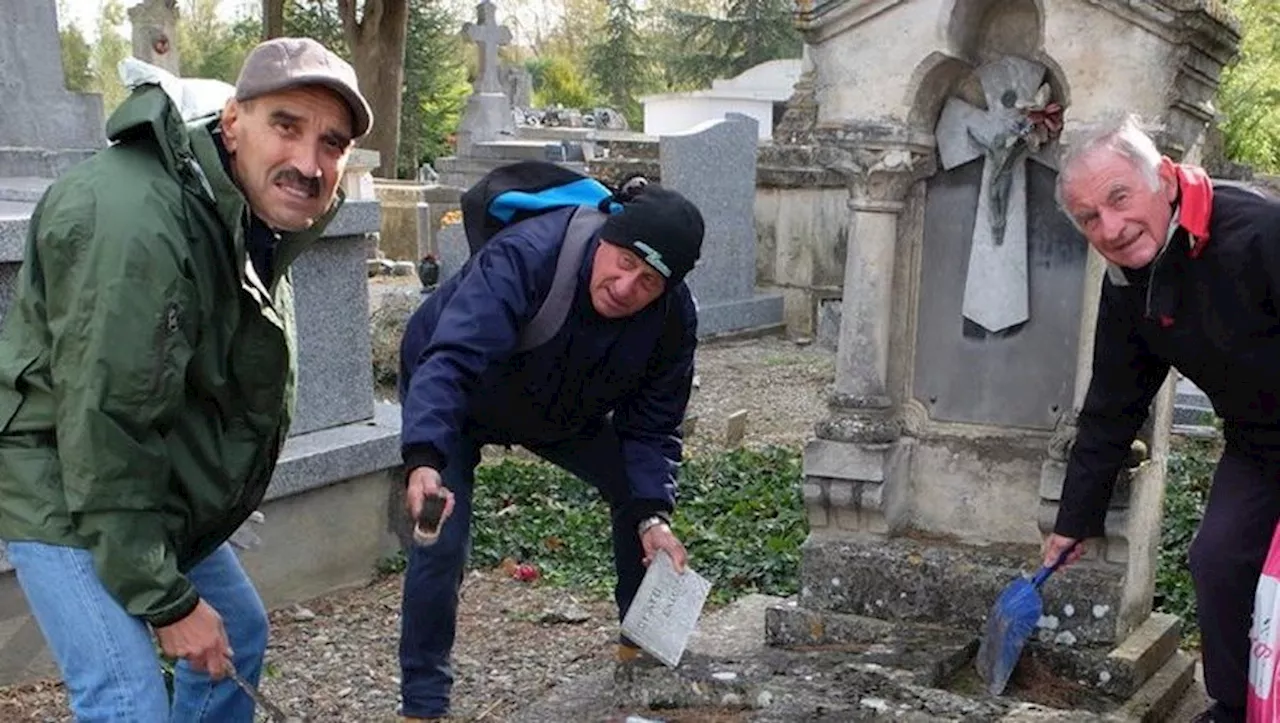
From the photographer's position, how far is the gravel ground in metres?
4.11

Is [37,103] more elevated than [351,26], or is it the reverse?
[351,26]

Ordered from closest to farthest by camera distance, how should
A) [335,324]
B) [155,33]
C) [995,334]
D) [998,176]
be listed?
[998,176] < [995,334] < [335,324] < [155,33]

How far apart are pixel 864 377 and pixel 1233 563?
118 cm

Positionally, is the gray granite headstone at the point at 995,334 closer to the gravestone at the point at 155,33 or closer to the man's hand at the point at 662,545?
the man's hand at the point at 662,545

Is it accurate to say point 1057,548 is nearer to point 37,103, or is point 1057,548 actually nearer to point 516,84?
point 37,103

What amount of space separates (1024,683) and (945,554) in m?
0.42

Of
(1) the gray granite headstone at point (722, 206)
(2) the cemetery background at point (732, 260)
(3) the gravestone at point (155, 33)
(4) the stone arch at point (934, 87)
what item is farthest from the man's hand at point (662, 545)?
(3) the gravestone at point (155, 33)

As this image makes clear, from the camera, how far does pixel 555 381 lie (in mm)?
3344

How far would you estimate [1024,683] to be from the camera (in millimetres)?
3578

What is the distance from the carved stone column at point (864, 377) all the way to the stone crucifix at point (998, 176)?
12cm

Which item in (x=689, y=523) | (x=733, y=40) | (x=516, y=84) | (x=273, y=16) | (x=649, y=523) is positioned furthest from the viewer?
(x=733, y=40)

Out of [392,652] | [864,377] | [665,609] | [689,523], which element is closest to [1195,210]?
[864,377]

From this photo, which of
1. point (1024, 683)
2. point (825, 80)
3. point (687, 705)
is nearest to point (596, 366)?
point (687, 705)

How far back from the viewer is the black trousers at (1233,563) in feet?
10.1
